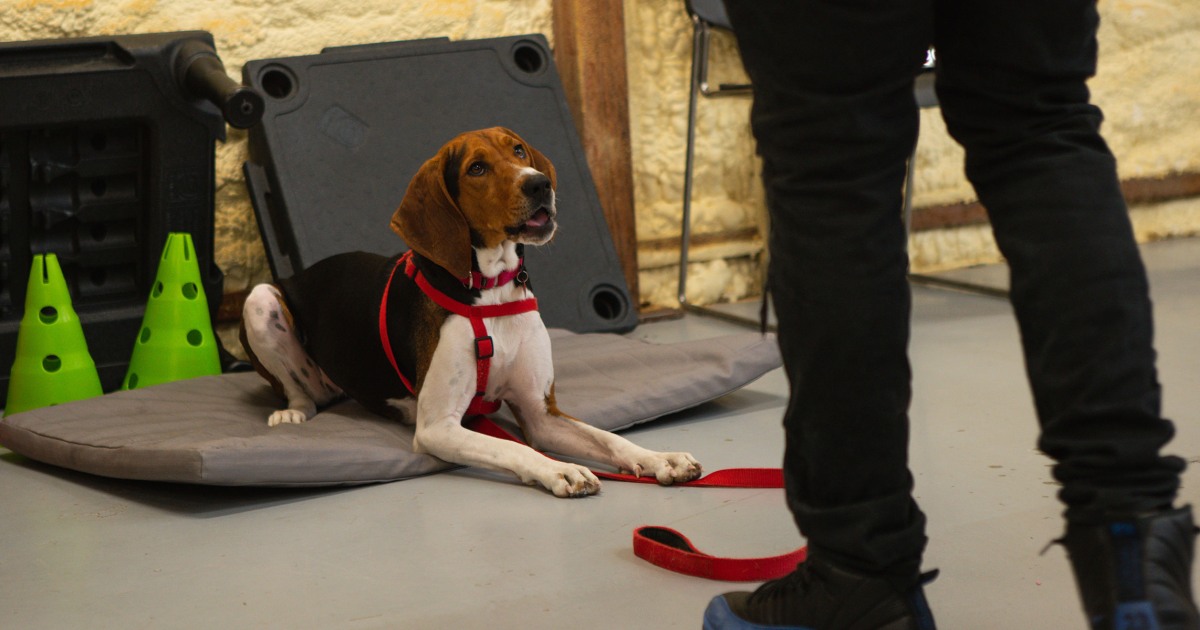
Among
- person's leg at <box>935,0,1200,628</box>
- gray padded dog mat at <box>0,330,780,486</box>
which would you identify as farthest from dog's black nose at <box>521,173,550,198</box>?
person's leg at <box>935,0,1200,628</box>

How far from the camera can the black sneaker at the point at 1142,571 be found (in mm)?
1044

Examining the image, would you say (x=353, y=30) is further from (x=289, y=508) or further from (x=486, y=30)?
(x=289, y=508)

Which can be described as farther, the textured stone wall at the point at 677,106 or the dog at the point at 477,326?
the textured stone wall at the point at 677,106

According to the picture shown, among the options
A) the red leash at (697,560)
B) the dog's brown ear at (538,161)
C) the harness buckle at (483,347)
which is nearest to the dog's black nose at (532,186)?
the dog's brown ear at (538,161)

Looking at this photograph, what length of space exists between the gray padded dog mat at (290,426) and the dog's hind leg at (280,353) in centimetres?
6

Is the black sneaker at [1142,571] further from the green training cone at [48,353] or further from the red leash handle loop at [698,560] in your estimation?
the green training cone at [48,353]

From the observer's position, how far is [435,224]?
2.37 meters

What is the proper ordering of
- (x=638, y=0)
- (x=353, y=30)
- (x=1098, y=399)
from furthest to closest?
(x=638, y=0) < (x=353, y=30) < (x=1098, y=399)

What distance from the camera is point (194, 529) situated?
6.86ft

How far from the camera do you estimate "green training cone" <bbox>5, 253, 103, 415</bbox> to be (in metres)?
3.02

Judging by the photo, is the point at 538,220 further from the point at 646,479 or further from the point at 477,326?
the point at 646,479

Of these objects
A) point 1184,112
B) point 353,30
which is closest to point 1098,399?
point 353,30

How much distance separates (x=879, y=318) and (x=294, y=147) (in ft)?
9.14

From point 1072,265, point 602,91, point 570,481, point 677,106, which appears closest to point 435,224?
point 570,481
